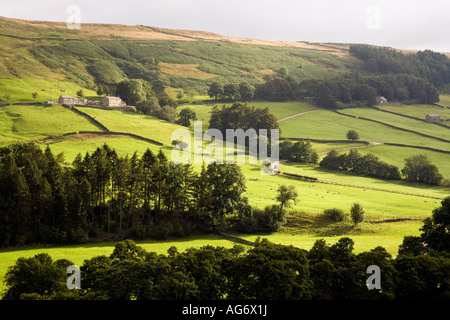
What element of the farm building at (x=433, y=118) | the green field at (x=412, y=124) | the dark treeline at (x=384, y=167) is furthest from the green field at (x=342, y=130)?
the dark treeline at (x=384, y=167)

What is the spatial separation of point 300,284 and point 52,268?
81.5 feet

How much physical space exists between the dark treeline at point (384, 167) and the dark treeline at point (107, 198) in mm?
56311

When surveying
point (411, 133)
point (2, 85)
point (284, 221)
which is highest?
point (2, 85)

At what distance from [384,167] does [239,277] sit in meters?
88.0

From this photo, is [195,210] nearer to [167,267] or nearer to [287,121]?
[167,267]

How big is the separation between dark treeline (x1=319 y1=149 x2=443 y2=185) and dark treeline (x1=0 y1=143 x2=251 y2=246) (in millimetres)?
56311

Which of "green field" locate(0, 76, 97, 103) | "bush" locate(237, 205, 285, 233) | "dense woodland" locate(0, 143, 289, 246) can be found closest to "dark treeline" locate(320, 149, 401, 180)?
"dense woodland" locate(0, 143, 289, 246)

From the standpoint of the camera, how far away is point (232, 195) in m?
77.7

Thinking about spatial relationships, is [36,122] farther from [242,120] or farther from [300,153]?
[300,153]

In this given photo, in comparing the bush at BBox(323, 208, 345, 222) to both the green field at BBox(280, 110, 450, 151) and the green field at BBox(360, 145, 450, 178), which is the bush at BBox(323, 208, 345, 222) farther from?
the green field at BBox(280, 110, 450, 151)

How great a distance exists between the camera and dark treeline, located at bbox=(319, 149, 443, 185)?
4496 inches

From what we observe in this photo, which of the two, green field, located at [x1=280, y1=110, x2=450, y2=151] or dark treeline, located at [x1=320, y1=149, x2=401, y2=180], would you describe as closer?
dark treeline, located at [x1=320, y1=149, x2=401, y2=180]

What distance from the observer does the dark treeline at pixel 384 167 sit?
114188 mm

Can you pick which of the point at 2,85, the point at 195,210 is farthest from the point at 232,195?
the point at 2,85
